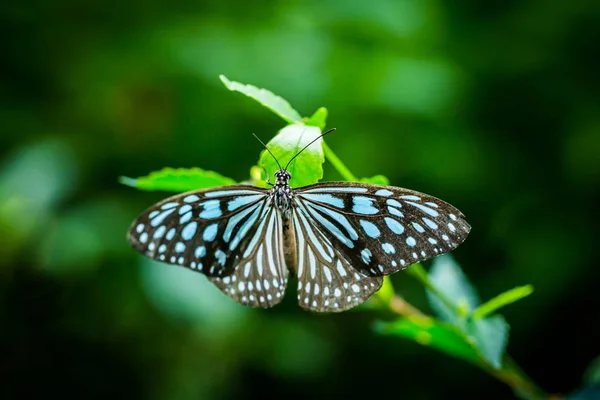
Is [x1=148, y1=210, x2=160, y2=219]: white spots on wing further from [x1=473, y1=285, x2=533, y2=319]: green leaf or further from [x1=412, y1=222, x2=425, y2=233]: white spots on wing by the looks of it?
[x1=473, y1=285, x2=533, y2=319]: green leaf

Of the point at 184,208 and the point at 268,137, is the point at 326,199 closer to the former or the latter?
the point at 184,208

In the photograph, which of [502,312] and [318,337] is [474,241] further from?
[318,337]

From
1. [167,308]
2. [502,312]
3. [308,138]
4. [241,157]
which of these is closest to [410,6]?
[241,157]

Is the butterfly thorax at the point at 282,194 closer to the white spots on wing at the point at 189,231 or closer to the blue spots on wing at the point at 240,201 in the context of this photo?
the blue spots on wing at the point at 240,201

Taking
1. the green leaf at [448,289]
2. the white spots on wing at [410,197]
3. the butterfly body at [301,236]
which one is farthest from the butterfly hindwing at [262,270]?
the green leaf at [448,289]

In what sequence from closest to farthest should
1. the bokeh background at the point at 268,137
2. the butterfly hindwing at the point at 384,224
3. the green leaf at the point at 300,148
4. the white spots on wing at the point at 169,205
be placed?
the green leaf at the point at 300,148 → the butterfly hindwing at the point at 384,224 → the white spots on wing at the point at 169,205 → the bokeh background at the point at 268,137

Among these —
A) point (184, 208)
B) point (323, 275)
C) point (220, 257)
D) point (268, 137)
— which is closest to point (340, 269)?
point (323, 275)

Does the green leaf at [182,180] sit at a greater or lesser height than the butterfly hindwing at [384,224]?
greater
